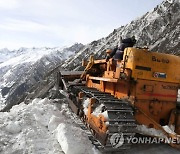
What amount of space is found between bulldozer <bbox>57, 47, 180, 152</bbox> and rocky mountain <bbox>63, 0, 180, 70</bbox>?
1741 inches

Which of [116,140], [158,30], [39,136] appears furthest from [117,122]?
[158,30]

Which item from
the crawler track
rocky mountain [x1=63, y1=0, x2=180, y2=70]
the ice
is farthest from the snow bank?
rocky mountain [x1=63, y1=0, x2=180, y2=70]

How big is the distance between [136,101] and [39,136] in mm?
2569

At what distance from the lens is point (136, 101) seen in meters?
8.14

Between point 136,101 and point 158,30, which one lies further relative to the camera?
point 158,30

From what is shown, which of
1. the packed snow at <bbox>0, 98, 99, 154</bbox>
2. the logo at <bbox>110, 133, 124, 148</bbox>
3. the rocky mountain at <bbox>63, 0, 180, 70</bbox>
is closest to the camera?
the logo at <bbox>110, 133, 124, 148</bbox>

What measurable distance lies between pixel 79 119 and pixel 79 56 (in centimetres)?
7832

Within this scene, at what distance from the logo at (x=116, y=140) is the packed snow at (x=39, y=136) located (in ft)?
1.95

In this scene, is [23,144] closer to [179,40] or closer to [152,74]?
[152,74]

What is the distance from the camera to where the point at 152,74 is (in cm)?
831

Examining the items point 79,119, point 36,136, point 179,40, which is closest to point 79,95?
point 79,119

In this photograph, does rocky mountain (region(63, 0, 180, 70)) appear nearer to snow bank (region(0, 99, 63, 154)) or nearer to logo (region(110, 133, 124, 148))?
snow bank (region(0, 99, 63, 154))

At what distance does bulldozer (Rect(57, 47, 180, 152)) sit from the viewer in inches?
283

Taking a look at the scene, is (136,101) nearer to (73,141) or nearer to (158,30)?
(73,141)
